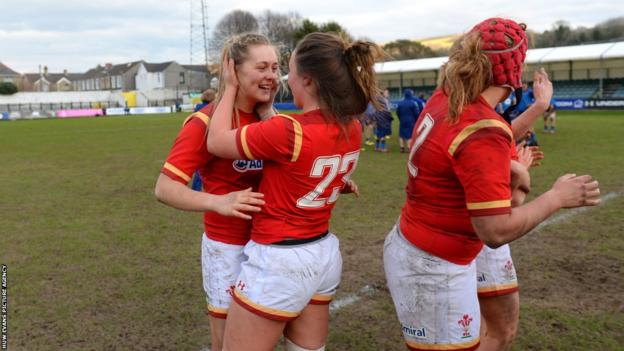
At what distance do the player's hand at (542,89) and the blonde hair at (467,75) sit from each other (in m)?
0.93

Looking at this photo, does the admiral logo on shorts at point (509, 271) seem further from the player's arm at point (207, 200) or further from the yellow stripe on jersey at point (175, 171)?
the yellow stripe on jersey at point (175, 171)

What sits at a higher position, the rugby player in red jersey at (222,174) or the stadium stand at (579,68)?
the stadium stand at (579,68)

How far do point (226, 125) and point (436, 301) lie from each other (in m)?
1.26

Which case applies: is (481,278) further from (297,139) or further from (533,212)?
(297,139)

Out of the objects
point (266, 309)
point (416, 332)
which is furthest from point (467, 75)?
point (266, 309)

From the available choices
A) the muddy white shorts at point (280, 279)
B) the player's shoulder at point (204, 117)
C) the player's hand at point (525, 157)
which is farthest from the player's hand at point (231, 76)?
the player's hand at point (525, 157)

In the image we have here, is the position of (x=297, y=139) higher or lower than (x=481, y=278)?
higher

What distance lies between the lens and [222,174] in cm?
270

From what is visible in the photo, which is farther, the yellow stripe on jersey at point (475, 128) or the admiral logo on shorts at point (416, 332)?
the admiral logo on shorts at point (416, 332)

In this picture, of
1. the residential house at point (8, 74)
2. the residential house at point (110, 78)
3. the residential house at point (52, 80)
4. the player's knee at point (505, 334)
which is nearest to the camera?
the player's knee at point (505, 334)

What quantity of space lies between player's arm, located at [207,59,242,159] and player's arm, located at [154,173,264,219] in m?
0.19

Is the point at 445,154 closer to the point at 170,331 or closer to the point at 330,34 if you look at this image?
the point at 330,34

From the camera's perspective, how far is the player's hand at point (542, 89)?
3.06 m

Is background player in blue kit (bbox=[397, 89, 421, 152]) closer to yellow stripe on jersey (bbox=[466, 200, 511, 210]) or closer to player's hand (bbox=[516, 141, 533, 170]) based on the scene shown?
player's hand (bbox=[516, 141, 533, 170])
